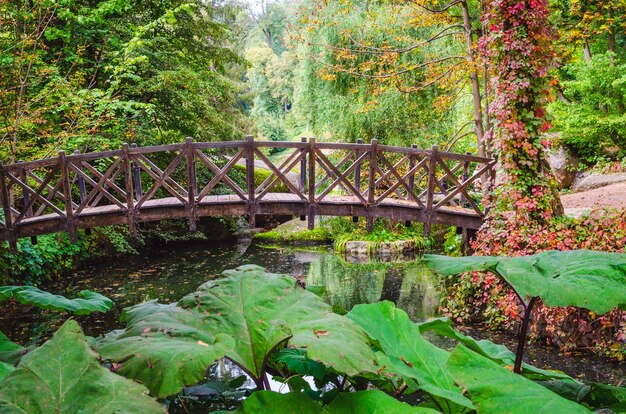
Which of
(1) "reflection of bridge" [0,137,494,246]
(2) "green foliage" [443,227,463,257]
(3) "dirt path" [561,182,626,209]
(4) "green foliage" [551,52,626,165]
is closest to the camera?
(1) "reflection of bridge" [0,137,494,246]

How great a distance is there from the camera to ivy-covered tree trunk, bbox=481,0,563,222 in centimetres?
812

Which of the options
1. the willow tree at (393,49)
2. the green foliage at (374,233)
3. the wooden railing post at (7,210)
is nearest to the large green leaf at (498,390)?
the wooden railing post at (7,210)

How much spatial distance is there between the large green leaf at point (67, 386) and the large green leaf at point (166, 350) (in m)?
0.10

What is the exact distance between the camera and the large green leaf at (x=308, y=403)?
0.75 meters

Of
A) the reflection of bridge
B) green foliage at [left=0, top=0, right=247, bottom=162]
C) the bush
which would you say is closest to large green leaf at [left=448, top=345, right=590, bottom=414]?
the bush

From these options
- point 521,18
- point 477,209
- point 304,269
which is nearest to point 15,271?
point 304,269

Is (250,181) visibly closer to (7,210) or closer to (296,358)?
(7,210)

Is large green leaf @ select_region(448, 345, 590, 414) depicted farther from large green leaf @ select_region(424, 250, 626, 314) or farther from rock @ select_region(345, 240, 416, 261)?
rock @ select_region(345, 240, 416, 261)

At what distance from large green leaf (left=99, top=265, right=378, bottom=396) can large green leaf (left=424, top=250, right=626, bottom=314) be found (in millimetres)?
416

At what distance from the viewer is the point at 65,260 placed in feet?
38.1

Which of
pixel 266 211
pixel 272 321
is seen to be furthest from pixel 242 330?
pixel 266 211

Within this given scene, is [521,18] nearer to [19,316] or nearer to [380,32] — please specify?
[380,32]

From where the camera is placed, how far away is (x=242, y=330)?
3.23ft

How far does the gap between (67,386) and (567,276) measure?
1030mm
